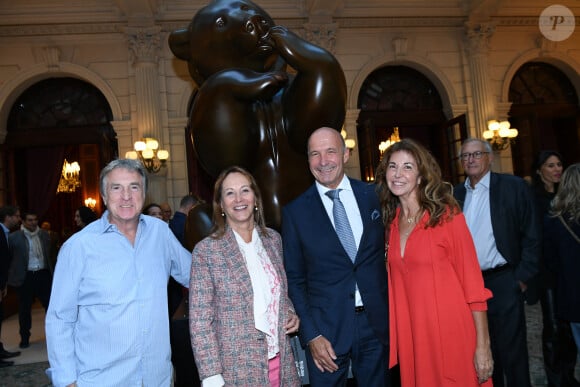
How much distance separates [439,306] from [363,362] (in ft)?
1.20

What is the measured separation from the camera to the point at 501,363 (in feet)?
8.55

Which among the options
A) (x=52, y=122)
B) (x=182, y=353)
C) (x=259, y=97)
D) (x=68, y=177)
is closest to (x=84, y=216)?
(x=182, y=353)

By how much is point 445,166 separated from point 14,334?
27.4 ft

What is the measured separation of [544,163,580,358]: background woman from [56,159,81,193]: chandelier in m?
11.1

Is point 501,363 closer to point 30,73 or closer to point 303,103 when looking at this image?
point 303,103

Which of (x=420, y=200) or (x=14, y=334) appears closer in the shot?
(x=420, y=200)

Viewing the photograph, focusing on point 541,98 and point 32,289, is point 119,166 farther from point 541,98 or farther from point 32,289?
point 541,98

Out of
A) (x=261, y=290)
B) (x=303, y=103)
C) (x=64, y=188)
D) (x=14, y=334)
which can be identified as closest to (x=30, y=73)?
(x=64, y=188)

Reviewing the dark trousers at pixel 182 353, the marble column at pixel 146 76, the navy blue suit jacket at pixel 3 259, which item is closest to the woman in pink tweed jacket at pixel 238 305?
the dark trousers at pixel 182 353

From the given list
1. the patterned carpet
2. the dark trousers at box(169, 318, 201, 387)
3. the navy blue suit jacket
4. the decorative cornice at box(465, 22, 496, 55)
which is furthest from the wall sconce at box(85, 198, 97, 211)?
the dark trousers at box(169, 318, 201, 387)

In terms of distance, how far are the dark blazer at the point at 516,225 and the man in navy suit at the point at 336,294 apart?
43.2 inches

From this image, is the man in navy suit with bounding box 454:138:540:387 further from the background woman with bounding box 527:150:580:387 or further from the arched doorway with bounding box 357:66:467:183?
the arched doorway with bounding box 357:66:467:183

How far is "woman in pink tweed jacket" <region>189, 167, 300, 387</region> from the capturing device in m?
1.63

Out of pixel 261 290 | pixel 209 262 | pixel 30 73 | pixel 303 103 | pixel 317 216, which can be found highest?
pixel 30 73
